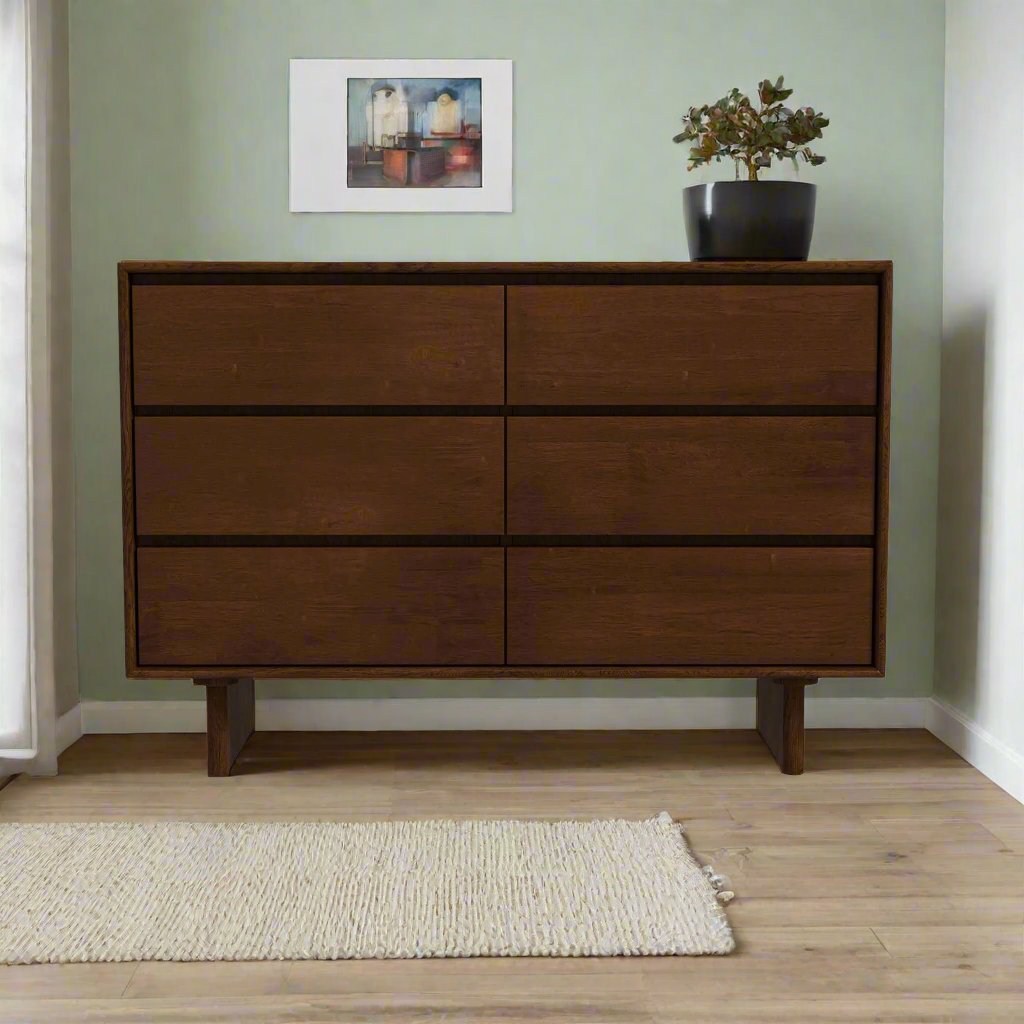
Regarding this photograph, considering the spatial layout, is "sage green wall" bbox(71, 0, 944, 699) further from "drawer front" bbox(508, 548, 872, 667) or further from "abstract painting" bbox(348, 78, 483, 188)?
"drawer front" bbox(508, 548, 872, 667)

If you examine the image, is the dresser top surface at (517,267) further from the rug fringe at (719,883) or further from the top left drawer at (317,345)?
the rug fringe at (719,883)

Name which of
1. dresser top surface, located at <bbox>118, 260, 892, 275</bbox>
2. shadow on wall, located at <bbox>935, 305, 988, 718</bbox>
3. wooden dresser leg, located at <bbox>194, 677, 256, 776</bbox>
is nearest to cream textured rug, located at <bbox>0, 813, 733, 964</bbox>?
wooden dresser leg, located at <bbox>194, 677, 256, 776</bbox>

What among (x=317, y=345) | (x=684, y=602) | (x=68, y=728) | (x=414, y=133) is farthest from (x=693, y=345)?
(x=68, y=728)

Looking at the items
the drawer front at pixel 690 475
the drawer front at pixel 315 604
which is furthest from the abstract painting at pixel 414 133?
the drawer front at pixel 315 604

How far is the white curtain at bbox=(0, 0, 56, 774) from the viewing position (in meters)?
2.09

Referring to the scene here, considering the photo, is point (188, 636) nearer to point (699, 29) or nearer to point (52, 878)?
point (52, 878)

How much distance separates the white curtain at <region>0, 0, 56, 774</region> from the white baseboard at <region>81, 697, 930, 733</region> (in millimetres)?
400

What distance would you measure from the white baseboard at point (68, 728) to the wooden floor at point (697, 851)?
0.17 feet

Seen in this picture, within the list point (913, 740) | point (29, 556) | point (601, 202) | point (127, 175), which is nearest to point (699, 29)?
point (601, 202)

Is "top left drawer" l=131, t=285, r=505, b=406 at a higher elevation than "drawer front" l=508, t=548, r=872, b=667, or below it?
higher

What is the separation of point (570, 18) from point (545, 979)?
2102mm

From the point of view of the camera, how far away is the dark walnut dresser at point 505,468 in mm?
2064

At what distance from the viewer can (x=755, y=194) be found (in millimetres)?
2119

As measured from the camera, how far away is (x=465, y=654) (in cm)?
212
